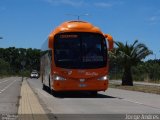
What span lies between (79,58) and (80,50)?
18.6 inches

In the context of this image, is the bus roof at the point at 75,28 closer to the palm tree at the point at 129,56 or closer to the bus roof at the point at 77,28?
the bus roof at the point at 77,28

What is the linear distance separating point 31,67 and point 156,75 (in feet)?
326

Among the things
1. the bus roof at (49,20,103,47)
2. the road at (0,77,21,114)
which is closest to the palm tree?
the road at (0,77,21,114)

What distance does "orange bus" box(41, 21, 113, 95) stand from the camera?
89.8ft

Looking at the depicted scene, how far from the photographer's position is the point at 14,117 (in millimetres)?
15703


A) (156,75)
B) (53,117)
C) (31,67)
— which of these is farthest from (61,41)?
(31,67)

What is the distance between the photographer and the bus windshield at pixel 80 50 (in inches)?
1085

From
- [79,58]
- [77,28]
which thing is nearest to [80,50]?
[79,58]

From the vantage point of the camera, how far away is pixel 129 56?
50938 mm

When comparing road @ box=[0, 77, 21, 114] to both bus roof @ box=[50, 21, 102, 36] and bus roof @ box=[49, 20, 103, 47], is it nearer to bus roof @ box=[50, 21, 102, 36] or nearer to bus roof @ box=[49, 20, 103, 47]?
bus roof @ box=[49, 20, 103, 47]

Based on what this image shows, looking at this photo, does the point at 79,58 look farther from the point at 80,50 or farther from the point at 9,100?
the point at 9,100

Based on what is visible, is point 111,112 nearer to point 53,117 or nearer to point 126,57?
point 53,117

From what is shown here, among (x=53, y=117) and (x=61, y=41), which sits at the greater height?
(x=61, y=41)

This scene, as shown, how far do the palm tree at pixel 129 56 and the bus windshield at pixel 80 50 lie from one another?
22756 mm
